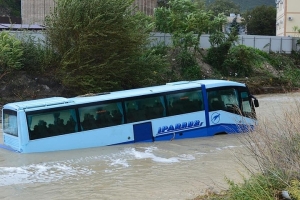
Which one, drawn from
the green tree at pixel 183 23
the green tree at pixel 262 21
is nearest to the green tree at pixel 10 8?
the green tree at pixel 262 21

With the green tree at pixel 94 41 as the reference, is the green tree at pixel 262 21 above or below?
above

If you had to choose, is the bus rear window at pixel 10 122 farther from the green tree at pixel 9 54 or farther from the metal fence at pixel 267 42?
the metal fence at pixel 267 42

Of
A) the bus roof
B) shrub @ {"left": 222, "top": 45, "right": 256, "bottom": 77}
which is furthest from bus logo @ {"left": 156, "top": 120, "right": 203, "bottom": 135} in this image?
shrub @ {"left": 222, "top": 45, "right": 256, "bottom": 77}

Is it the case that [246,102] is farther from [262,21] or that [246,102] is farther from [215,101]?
[262,21]

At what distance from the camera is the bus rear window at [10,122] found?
47.7ft

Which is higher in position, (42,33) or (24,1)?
(24,1)

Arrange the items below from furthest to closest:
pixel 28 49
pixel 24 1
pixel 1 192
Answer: pixel 24 1, pixel 28 49, pixel 1 192

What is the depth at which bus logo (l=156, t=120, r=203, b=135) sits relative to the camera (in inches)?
657

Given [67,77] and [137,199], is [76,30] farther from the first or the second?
[137,199]

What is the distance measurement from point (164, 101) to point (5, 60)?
14.8 metres

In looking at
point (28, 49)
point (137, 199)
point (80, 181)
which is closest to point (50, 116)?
point (80, 181)

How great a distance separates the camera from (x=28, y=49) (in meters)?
29.6

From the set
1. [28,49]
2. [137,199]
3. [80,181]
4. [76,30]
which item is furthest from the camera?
[28,49]

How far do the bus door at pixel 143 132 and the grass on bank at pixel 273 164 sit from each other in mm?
8352
